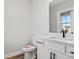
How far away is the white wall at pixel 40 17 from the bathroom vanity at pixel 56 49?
2.67 ft

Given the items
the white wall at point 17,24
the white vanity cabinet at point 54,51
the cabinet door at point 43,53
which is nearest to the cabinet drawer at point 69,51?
the white vanity cabinet at point 54,51

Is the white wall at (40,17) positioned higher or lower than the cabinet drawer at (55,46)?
higher

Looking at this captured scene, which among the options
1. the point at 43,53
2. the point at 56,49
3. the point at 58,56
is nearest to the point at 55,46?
the point at 56,49

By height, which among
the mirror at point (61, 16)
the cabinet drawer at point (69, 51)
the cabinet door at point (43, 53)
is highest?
the mirror at point (61, 16)

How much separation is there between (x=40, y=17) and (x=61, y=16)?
1.00 metres

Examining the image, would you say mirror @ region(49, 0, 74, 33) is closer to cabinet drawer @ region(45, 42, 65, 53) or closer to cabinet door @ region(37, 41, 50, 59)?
cabinet drawer @ region(45, 42, 65, 53)

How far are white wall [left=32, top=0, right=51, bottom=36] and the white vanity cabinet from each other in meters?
0.79

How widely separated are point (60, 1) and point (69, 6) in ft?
1.25

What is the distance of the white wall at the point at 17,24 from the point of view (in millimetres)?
3081

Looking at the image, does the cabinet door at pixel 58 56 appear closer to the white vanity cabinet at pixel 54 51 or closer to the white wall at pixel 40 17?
the white vanity cabinet at pixel 54 51

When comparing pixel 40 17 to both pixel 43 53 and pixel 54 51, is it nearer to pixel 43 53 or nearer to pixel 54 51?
pixel 43 53

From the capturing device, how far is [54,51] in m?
1.78
